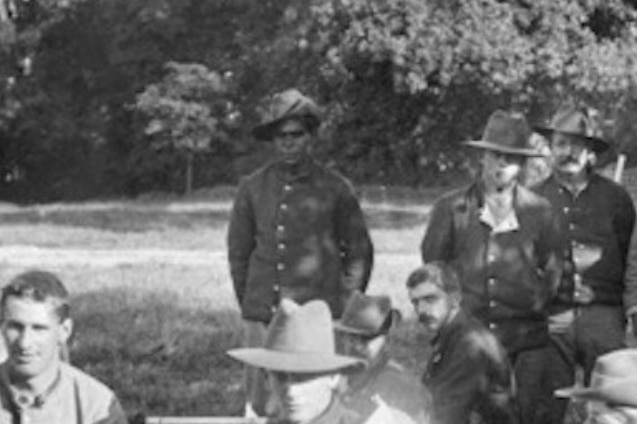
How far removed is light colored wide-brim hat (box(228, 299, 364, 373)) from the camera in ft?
15.2

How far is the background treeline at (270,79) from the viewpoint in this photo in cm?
2630

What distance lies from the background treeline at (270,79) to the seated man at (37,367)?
875cm

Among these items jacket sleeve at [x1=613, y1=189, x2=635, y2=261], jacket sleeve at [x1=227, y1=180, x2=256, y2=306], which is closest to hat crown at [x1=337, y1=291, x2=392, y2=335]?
jacket sleeve at [x1=227, y1=180, x2=256, y2=306]

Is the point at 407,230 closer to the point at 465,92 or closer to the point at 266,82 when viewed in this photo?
the point at 465,92

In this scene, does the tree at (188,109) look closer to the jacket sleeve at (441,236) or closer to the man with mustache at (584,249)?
the man with mustache at (584,249)

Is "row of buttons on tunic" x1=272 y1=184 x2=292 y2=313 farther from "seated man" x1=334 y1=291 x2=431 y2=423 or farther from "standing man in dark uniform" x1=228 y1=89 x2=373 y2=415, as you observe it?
"seated man" x1=334 y1=291 x2=431 y2=423

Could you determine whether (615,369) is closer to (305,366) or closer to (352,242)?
(305,366)

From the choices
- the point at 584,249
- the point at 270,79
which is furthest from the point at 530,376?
the point at 270,79

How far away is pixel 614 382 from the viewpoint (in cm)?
447

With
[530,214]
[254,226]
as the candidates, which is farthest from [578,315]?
[254,226]

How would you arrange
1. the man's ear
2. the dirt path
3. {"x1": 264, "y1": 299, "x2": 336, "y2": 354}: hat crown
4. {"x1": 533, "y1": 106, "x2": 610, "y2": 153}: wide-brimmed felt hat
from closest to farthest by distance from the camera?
{"x1": 264, "y1": 299, "x2": 336, "y2": 354}: hat crown
the man's ear
{"x1": 533, "y1": 106, "x2": 610, "y2": 153}: wide-brimmed felt hat
the dirt path

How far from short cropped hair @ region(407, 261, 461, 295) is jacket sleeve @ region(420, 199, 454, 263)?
0.63m

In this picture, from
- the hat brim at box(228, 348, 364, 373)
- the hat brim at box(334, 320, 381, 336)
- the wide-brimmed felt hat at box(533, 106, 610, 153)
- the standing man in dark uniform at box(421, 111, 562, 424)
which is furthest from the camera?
the wide-brimmed felt hat at box(533, 106, 610, 153)

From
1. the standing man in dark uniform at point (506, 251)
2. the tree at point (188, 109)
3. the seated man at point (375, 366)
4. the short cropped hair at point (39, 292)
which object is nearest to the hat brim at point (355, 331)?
the seated man at point (375, 366)
